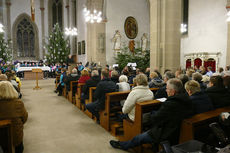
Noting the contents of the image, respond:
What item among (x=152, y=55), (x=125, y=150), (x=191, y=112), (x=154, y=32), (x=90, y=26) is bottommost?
(x=125, y=150)

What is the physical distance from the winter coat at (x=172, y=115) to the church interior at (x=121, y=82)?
0.01 metres

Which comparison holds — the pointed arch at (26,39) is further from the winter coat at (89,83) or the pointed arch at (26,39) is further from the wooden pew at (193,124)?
the wooden pew at (193,124)

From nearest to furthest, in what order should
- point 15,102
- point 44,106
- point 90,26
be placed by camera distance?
point 15,102
point 44,106
point 90,26

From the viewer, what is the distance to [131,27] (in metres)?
16.6

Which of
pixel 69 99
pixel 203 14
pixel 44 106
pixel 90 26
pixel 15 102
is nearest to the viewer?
pixel 15 102

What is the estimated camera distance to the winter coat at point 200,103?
9.33 feet

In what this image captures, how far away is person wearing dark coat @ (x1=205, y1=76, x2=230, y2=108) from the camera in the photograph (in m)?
3.21

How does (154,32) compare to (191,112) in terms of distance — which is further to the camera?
(154,32)

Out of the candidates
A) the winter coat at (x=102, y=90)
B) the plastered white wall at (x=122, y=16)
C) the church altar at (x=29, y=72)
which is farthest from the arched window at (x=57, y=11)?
the winter coat at (x=102, y=90)

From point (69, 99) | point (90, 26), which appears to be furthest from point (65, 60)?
point (69, 99)

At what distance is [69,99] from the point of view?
7.77 meters

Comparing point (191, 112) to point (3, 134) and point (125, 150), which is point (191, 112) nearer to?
point (125, 150)

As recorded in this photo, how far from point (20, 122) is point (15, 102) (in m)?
0.33

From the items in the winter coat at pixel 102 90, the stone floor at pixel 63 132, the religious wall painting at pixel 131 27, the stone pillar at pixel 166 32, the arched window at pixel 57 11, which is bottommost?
the stone floor at pixel 63 132
